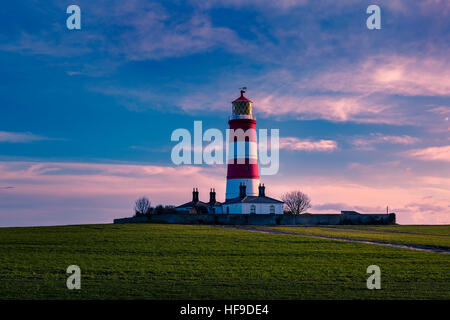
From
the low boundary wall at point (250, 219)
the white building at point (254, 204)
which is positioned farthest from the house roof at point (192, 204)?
the low boundary wall at point (250, 219)

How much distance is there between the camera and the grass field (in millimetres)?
18047

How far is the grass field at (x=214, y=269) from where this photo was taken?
18047 millimetres

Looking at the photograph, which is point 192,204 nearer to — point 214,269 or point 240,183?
point 240,183

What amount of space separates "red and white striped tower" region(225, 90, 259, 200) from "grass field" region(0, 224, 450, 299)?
2692cm

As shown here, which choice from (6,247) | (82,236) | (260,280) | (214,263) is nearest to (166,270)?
(214,263)

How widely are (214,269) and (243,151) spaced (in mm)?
40398

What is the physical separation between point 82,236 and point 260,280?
881 inches

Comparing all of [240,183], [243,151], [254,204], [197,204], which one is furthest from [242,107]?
[197,204]

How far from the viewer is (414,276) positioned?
21641mm

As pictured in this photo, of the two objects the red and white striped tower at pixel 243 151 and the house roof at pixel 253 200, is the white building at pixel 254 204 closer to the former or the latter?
the house roof at pixel 253 200

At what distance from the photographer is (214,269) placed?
75.9 ft

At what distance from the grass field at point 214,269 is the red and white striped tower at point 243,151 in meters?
26.9
